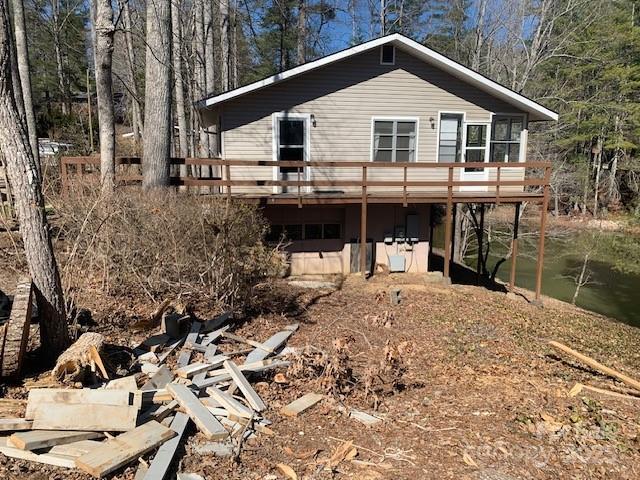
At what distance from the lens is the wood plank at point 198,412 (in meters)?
A: 4.05

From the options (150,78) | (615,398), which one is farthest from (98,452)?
(150,78)

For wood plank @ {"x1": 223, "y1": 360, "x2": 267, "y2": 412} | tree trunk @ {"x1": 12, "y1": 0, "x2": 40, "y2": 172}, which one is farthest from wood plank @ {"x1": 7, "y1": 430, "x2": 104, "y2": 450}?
tree trunk @ {"x1": 12, "y1": 0, "x2": 40, "y2": 172}

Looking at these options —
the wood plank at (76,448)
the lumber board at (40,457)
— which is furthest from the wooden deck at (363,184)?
the lumber board at (40,457)

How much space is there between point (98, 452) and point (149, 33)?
8.67 metres

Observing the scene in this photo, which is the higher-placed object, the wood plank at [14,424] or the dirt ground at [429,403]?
the wood plank at [14,424]

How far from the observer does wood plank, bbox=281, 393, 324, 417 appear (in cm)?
470

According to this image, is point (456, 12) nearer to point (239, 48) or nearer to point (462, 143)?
point (239, 48)

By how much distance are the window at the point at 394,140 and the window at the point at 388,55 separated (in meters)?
1.59

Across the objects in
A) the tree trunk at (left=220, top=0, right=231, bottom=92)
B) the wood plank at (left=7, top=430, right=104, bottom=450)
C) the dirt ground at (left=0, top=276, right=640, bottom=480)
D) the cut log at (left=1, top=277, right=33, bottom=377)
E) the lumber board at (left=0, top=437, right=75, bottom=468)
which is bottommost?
the dirt ground at (left=0, top=276, right=640, bottom=480)

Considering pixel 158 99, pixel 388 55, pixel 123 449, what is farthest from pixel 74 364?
pixel 388 55

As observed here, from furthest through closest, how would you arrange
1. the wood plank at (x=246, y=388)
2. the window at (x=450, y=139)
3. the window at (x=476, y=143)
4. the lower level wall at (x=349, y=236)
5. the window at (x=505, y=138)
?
the window at (x=505, y=138) < the window at (x=476, y=143) < the window at (x=450, y=139) < the lower level wall at (x=349, y=236) < the wood plank at (x=246, y=388)

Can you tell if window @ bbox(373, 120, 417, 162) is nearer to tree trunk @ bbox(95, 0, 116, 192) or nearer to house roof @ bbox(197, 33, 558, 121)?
house roof @ bbox(197, 33, 558, 121)

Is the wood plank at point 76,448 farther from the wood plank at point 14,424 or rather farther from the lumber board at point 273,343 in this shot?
the lumber board at point 273,343

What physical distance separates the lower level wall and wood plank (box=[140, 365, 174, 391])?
7.58 meters
